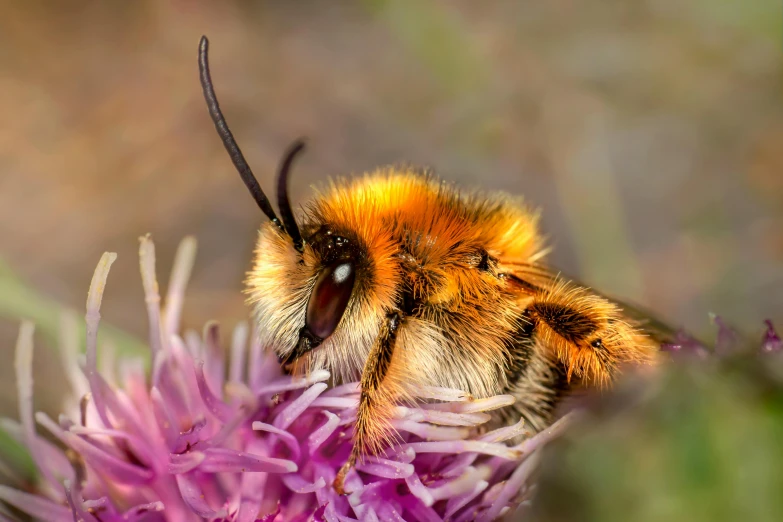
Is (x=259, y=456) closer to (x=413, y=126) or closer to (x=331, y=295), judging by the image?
(x=331, y=295)

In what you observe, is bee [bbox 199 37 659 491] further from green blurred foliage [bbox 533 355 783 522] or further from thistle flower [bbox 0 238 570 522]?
green blurred foliage [bbox 533 355 783 522]

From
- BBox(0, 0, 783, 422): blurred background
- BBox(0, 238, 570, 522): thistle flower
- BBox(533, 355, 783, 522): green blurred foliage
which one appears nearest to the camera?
BBox(533, 355, 783, 522): green blurred foliage

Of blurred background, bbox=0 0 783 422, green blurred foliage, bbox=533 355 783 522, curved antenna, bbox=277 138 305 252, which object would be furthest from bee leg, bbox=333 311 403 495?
blurred background, bbox=0 0 783 422

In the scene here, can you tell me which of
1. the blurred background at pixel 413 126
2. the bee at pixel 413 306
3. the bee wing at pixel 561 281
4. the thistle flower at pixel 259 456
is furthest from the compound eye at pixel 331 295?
the blurred background at pixel 413 126

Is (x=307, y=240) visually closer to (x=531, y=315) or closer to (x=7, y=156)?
(x=531, y=315)

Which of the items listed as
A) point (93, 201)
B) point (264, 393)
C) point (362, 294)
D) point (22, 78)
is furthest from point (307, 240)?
point (22, 78)

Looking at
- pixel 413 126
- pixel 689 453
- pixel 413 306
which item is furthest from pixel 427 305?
pixel 413 126

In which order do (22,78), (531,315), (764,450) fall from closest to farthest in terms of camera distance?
(764,450)
(531,315)
(22,78)
